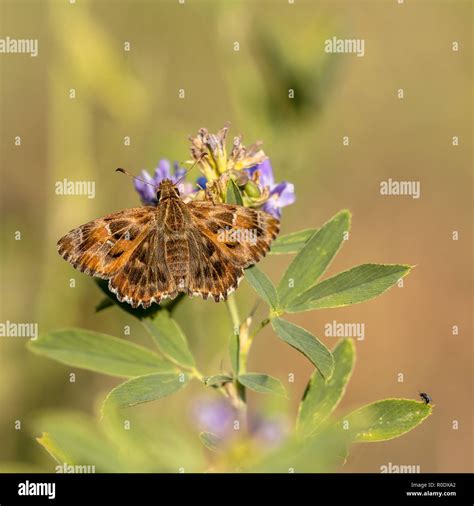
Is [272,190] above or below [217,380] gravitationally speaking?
above

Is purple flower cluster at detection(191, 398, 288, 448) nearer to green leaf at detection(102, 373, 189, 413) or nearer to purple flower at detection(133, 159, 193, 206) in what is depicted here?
green leaf at detection(102, 373, 189, 413)

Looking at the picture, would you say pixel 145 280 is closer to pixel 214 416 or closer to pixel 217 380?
pixel 217 380

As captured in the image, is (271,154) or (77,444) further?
(271,154)

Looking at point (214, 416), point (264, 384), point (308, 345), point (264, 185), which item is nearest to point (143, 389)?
point (264, 384)

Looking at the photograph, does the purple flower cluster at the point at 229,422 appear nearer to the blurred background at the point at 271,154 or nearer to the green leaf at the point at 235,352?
the blurred background at the point at 271,154

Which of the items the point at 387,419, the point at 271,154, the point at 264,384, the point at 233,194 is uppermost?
the point at 271,154

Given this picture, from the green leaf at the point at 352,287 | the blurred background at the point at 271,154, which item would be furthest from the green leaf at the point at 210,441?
the blurred background at the point at 271,154

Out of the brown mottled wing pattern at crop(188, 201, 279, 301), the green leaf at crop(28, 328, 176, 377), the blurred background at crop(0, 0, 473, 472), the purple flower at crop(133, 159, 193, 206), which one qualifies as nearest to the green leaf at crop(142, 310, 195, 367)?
the green leaf at crop(28, 328, 176, 377)
